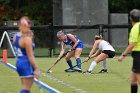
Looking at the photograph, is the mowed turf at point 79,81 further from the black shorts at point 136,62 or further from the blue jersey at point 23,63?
the blue jersey at point 23,63

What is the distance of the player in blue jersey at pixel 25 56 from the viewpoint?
9188mm

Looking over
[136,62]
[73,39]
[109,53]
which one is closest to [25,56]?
[136,62]

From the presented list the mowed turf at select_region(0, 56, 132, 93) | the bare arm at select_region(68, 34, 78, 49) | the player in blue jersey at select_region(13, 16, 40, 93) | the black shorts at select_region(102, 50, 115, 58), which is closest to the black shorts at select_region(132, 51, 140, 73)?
the player in blue jersey at select_region(13, 16, 40, 93)

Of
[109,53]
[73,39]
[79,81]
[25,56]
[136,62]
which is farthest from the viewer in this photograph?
[73,39]

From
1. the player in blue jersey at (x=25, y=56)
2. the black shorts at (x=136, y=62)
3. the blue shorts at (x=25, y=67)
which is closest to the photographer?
the player in blue jersey at (x=25, y=56)

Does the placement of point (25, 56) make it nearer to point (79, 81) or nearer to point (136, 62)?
point (136, 62)

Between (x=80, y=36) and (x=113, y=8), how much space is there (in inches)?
656

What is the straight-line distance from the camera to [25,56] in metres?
9.38

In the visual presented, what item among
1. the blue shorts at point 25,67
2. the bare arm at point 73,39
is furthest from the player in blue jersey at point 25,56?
the bare arm at point 73,39

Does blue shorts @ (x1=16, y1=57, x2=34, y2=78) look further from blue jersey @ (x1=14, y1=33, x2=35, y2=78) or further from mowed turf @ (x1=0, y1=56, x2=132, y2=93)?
mowed turf @ (x1=0, y1=56, x2=132, y2=93)

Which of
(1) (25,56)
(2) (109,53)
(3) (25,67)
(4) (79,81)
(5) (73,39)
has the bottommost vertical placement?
(4) (79,81)

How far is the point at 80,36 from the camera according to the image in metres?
A: 32.9

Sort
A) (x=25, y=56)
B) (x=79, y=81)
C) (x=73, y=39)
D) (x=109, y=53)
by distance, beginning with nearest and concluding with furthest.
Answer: (x=25, y=56), (x=79, y=81), (x=109, y=53), (x=73, y=39)

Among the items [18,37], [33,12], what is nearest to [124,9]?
[33,12]
